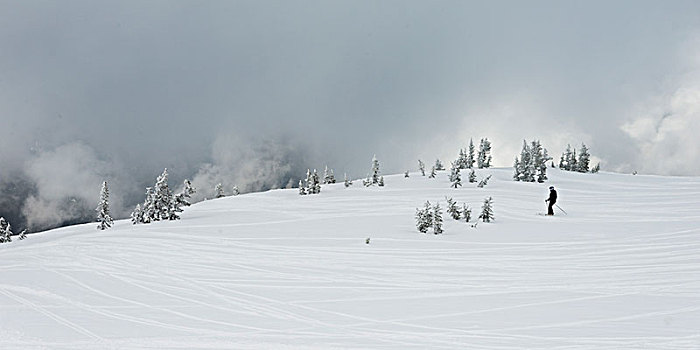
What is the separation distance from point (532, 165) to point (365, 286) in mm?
31867

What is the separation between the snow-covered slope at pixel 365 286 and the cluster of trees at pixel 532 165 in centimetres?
1663

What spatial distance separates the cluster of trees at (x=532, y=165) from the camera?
35.8 meters

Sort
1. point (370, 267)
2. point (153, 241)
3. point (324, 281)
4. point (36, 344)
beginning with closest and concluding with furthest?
point (36, 344)
point (324, 281)
point (370, 267)
point (153, 241)

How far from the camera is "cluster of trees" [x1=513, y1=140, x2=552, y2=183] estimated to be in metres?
35.8

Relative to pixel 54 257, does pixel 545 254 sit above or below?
above

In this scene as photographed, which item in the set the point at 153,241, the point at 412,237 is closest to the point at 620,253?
the point at 412,237

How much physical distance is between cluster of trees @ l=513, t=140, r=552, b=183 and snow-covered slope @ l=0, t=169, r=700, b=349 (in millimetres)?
16627

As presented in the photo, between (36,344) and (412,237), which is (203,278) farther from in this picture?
(412,237)

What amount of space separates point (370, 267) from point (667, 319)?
688 cm

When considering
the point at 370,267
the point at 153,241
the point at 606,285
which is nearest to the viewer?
the point at 606,285

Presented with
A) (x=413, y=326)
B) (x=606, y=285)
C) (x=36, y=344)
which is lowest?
(x=36, y=344)

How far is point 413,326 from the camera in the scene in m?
7.11

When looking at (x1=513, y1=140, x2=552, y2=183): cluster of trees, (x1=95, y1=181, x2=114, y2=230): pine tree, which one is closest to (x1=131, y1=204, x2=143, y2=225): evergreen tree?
(x1=95, y1=181, x2=114, y2=230): pine tree

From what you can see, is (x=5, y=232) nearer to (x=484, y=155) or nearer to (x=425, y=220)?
(x=425, y=220)
